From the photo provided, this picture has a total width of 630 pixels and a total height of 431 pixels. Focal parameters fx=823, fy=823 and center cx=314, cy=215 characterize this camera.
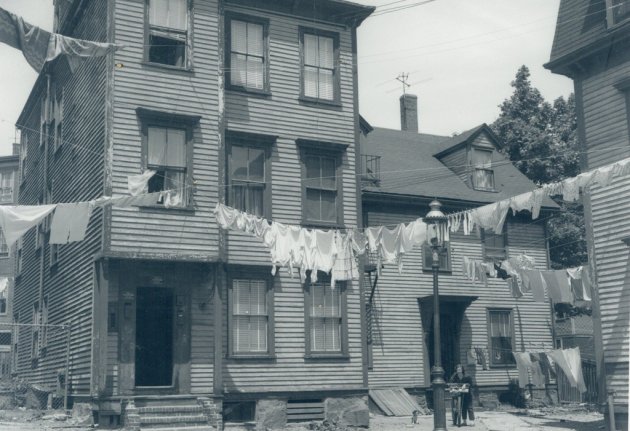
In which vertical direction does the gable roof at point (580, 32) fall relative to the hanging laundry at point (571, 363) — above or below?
above

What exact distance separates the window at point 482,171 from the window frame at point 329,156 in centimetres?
982

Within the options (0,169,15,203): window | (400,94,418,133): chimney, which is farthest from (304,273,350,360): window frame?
(0,169,15,203): window

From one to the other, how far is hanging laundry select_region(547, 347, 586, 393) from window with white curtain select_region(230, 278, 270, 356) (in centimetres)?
870

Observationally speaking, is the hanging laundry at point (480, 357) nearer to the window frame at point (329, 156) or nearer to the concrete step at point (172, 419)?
the window frame at point (329, 156)

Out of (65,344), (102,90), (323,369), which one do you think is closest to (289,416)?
(323,369)

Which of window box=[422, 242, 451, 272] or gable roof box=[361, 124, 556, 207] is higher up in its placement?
gable roof box=[361, 124, 556, 207]

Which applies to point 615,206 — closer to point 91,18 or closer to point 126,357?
point 126,357

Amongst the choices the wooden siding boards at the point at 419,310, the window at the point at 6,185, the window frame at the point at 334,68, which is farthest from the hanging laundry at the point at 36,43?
the window at the point at 6,185

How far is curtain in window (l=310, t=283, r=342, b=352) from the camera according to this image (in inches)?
903

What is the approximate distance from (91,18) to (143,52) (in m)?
2.80

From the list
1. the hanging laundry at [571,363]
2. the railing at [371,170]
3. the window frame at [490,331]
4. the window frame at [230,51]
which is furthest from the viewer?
the window frame at [490,331]

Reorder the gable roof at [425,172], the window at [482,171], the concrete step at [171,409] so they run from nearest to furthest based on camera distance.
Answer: the concrete step at [171,409], the gable roof at [425,172], the window at [482,171]

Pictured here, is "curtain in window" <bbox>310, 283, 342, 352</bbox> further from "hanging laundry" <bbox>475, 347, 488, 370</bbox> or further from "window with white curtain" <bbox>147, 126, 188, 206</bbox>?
"hanging laundry" <bbox>475, 347, 488, 370</bbox>

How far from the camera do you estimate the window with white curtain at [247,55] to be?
23.3 metres
